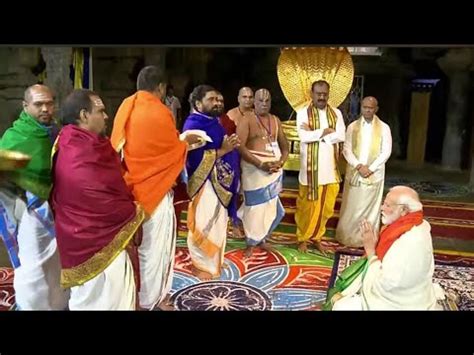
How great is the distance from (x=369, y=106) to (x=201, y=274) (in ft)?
4.75

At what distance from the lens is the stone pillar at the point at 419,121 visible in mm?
3342

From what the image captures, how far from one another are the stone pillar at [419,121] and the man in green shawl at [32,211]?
2.10m

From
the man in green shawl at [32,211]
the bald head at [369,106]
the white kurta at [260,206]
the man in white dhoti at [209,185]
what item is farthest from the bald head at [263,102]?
the man in green shawl at [32,211]

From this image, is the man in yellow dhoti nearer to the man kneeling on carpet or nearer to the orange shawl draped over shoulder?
the man kneeling on carpet

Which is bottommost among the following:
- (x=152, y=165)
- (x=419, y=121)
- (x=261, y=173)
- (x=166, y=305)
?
(x=166, y=305)

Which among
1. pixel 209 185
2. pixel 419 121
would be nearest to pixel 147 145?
pixel 209 185

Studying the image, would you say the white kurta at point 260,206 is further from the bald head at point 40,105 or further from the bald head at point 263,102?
the bald head at point 40,105

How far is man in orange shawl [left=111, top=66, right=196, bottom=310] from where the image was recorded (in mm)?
2754

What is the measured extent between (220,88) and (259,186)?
2.47 feet

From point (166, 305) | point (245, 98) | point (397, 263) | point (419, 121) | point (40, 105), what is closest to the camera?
point (397, 263)

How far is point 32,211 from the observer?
272cm

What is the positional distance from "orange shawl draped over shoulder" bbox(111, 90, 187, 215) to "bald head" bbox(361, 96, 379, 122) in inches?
47.9

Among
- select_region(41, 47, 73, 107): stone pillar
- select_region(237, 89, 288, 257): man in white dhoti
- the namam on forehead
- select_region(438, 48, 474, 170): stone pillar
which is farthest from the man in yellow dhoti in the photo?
select_region(41, 47, 73, 107): stone pillar

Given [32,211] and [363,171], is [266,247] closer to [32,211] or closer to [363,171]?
[363,171]
